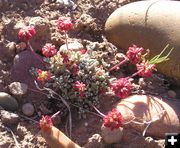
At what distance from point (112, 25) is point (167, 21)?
438 mm

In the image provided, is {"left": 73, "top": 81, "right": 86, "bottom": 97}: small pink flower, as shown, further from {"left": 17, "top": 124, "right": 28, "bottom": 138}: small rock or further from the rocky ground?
{"left": 17, "top": 124, "right": 28, "bottom": 138}: small rock

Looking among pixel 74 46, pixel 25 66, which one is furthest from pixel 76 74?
pixel 25 66

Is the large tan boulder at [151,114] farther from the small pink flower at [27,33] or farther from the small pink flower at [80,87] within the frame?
the small pink flower at [27,33]

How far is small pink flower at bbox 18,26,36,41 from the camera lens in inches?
122

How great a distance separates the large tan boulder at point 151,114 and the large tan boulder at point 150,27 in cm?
31

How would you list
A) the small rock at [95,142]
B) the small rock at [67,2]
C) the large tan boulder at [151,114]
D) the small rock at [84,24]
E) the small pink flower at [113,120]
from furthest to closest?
the small rock at [67,2], the small rock at [84,24], the large tan boulder at [151,114], the small rock at [95,142], the small pink flower at [113,120]

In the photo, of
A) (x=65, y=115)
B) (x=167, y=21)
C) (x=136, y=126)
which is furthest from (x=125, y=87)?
(x=167, y=21)

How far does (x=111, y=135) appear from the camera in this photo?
2.90 meters

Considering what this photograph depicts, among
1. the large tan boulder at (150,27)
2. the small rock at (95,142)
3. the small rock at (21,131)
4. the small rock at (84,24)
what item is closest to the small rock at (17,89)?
the small rock at (21,131)

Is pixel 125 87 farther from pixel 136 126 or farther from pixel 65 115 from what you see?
pixel 65 115

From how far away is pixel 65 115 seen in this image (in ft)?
10.1

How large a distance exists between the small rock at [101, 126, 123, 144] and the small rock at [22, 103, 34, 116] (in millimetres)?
506

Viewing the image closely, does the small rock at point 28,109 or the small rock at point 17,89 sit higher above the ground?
the small rock at point 17,89

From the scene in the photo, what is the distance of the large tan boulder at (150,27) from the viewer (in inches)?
127
